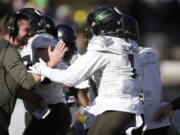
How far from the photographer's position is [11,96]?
6.25 metres

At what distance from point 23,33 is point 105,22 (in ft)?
3.19

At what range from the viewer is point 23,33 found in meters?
6.99

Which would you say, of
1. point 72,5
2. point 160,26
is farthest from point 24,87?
point 160,26

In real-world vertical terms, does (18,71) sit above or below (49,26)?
below

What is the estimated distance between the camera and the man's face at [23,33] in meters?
6.94

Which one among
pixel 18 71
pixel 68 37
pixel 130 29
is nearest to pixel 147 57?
pixel 130 29

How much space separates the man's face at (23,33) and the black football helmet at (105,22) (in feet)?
2.45

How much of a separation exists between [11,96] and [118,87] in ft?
2.89

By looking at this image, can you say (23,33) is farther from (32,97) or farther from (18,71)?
(18,71)

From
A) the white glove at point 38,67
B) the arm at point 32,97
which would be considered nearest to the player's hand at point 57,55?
the white glove at point 38,67

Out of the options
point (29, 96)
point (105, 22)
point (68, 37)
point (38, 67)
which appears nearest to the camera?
point (38, 67)

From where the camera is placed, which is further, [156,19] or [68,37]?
[156,19]

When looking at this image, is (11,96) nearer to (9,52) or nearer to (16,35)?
(9,52)

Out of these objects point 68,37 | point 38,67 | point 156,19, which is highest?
point 38,67
